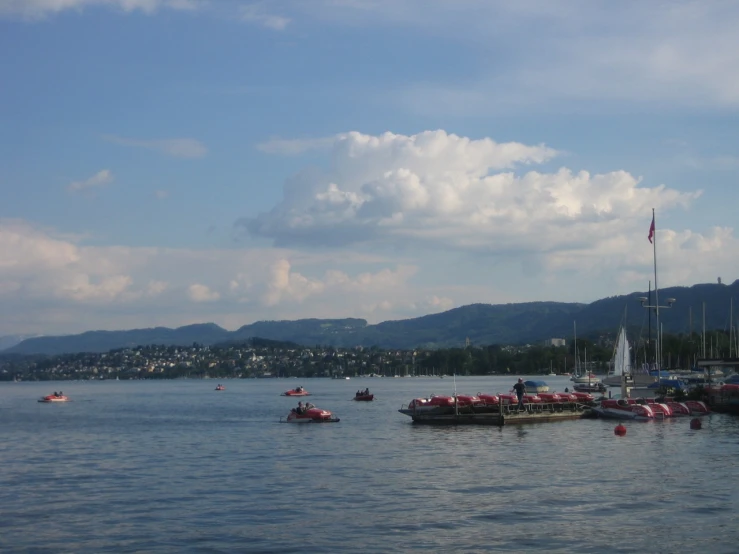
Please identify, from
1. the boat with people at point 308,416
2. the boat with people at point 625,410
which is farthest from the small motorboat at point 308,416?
the boat with people at point 625,410

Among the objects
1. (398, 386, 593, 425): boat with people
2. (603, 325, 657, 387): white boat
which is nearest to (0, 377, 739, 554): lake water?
(398, 386, 593, 425): boat with people

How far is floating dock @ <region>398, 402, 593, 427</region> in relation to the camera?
70.2 metres

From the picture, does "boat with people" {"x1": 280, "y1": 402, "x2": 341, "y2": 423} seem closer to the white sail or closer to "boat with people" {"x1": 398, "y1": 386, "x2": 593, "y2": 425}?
"boat with people" {"x1": 398, "y1": 386, "x2": 593, "y2": 425}

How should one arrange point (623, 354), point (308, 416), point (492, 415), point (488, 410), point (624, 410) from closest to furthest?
point (492, 415) < point (488, 410) < point (624, 410) < point (308, 416) < point (623, 354)

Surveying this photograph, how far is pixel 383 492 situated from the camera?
122 ft

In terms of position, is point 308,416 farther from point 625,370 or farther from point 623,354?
point 623,354

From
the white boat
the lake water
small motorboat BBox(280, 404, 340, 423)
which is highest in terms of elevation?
the white boat

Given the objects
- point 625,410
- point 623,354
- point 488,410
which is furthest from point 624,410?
point 623,354

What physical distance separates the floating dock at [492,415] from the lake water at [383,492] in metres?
3.51

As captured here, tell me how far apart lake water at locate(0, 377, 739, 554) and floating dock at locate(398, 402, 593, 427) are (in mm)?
3508

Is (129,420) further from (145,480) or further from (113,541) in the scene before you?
(113,541)

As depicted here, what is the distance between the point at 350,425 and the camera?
77.6 m

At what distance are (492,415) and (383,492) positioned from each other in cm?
3420

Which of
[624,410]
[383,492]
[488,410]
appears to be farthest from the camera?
[624,410]
